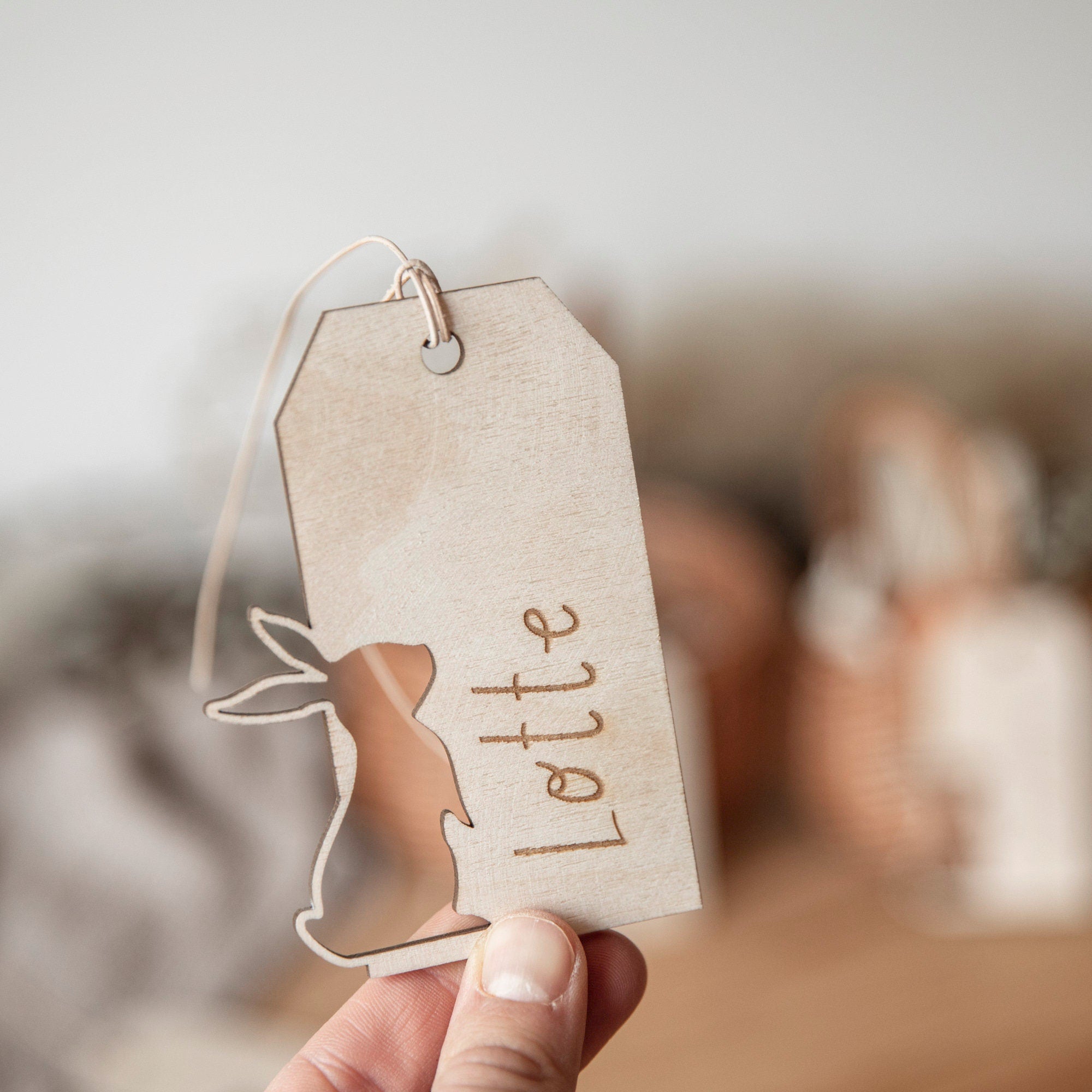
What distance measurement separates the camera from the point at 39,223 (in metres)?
1.02

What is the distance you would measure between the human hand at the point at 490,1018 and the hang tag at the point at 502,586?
3cm

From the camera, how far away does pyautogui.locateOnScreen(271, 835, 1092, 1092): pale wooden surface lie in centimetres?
81

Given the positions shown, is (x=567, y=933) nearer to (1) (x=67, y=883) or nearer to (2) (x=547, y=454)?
(2) (x=547, y=454)

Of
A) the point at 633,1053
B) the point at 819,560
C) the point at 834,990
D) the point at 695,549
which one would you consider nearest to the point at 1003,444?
the point at 819,560

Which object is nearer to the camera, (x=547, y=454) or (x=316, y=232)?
(x=547, y=454)

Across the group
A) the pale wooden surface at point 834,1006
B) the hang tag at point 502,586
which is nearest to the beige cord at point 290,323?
the hang tag at point 502,586

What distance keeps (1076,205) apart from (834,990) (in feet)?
3.22

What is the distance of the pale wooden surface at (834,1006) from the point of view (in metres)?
0.81

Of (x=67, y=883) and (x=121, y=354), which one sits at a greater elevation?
(x=121, y=354)

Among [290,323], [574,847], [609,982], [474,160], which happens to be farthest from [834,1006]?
[474,160]

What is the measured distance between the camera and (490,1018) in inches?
16.6

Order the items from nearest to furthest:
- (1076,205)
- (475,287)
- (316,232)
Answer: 1. (475,287)
2. (316,232)
3. (1076,205)

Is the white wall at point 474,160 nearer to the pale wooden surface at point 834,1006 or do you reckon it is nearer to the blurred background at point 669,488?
the blurred background at point 669,488

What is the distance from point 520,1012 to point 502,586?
0.64ft
